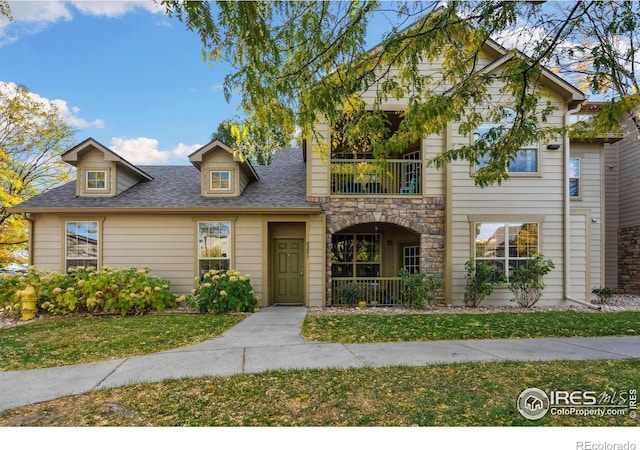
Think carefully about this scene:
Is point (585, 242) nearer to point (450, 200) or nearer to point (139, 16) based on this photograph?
point (450, 200)

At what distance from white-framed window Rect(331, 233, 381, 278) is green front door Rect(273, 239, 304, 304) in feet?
4.51

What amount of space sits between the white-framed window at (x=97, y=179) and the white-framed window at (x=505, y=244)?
33.8 ft

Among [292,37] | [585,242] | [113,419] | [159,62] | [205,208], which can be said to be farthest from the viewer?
[585,242]

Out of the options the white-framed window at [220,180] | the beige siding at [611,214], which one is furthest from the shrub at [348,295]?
the beige siding at [611,214]

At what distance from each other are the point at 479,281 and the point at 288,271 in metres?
5.12

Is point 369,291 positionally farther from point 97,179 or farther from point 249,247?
point 97,179

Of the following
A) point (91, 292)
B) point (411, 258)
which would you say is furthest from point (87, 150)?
point (411, 258)

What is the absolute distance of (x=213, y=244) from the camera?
31.0 feet

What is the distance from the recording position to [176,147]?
65.1 ft

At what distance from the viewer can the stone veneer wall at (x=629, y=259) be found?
1218 cm

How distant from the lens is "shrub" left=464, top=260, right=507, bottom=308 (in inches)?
349

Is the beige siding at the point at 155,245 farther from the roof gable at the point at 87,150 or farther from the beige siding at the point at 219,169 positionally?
the roof gable at the point at 87,150

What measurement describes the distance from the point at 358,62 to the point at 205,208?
6086mm

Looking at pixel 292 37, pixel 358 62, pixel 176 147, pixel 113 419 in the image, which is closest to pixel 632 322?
pixel 358 62
